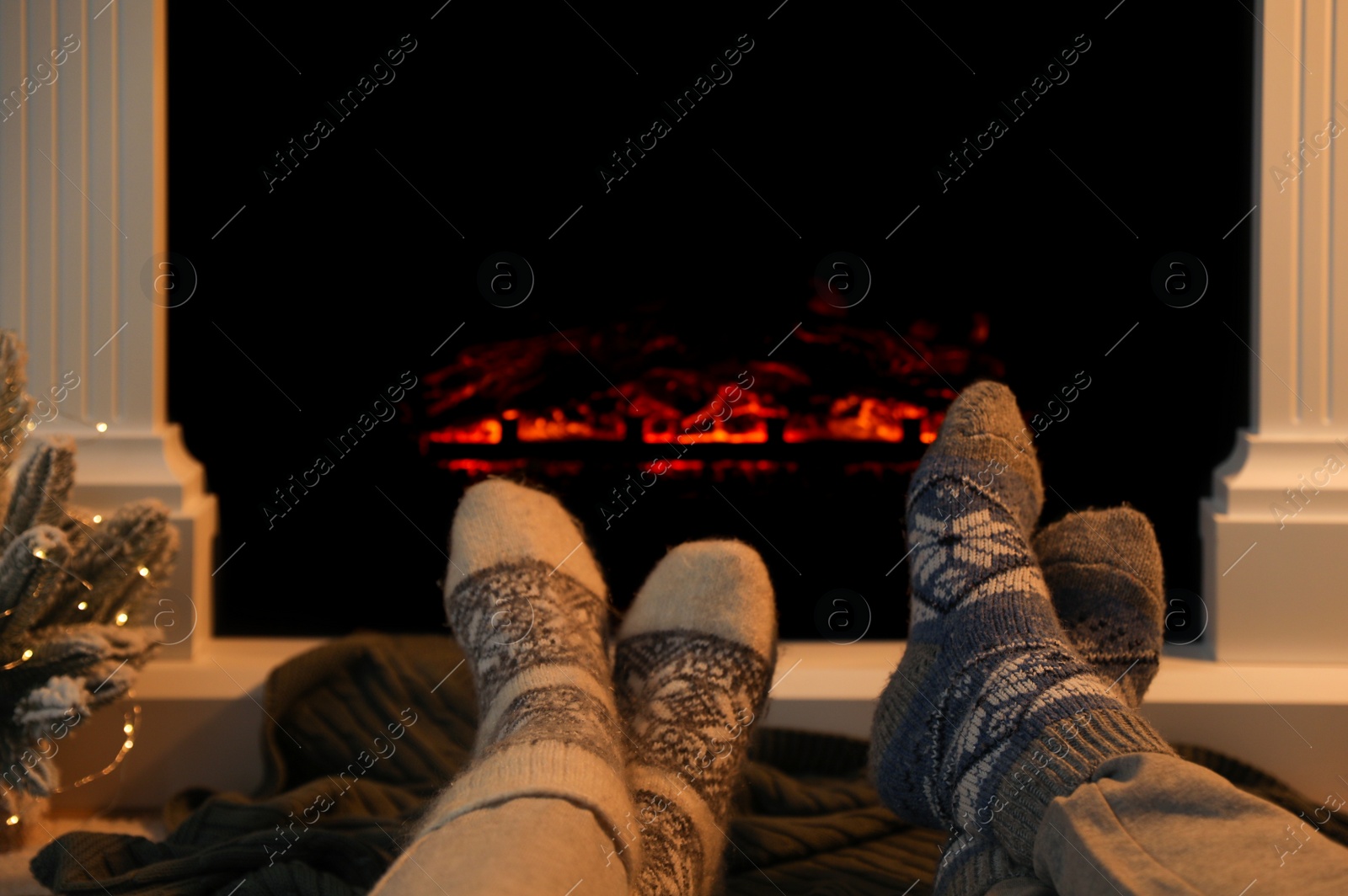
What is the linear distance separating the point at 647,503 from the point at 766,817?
1.48 ft

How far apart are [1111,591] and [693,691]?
393 millimetres

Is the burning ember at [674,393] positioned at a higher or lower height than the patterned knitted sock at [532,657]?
higher

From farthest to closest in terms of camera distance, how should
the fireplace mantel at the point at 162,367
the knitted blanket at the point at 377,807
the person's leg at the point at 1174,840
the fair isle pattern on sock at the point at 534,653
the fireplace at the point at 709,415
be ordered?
the fireplace at the point at 709,415 < the fireplace mantel at the point at 162,367 < the knitted blanket at the point at 377,807 < the fair isle pattern on sock at the point at 534,653 < the person's leg at the point at 1174,840

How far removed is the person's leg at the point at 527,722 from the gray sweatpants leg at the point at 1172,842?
0.24 metres

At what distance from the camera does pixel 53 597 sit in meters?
0.91

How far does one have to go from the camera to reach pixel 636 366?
1.29m

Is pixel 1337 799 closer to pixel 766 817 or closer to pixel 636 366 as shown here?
pixel 766 817

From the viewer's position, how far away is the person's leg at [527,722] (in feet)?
1.64

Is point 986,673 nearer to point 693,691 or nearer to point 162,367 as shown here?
point 693,691

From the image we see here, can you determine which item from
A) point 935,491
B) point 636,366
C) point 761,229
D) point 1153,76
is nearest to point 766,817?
point 935,491

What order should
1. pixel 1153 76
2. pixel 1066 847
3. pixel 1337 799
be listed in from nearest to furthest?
1. pixel 1066 847
2. pixel 1337 799
3. pixel 1153 76

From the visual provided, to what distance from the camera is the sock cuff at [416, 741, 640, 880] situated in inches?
22.5

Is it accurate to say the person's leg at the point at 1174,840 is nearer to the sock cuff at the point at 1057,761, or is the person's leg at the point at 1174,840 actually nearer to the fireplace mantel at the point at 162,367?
the sock cuff at the point at 1057,761

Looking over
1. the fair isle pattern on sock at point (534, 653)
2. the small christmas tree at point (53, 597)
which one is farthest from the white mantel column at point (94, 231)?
the fair isle pattern on sock at point (534, 653)
